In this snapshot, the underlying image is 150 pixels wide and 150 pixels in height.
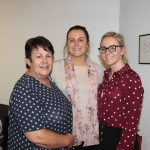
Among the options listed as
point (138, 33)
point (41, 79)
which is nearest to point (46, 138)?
point (41, 79)

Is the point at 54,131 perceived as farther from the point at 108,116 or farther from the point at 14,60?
the point at 14,60

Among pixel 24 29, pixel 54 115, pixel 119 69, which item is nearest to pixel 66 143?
pixel 54 115

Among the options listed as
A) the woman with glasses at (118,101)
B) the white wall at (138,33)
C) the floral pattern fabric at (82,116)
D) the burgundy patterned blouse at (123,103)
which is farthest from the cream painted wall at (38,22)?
the burgundy patterned blouse at (123,103)

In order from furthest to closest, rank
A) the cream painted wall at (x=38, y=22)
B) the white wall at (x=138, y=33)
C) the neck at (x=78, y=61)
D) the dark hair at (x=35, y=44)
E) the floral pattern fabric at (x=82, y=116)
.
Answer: the cream painted wall at (x=38, y=22)
the white wall at (x=138, y=33)
the neck at (x=78, y=61)
the floral pattern fabric at (x=82, y=116)
the dark hair at (x=35, y=44)

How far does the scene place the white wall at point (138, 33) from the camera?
211 centimetres

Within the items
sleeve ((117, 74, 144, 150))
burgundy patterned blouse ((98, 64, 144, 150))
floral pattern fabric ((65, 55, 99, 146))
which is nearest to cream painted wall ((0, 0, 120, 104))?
floral pattern fabric ((65, 55, 99, 146))

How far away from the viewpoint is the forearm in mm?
1183

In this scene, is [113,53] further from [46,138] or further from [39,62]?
[46,138]

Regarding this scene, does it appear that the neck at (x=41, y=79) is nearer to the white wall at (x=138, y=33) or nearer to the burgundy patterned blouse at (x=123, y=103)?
the burgundy patterned blouse at (x=123, y=103)

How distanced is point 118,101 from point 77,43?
64 cm

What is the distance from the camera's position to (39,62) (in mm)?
1342

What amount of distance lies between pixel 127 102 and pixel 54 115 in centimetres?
57

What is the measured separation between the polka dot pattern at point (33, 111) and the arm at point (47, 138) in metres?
0.03

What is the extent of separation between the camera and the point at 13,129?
131 cm
